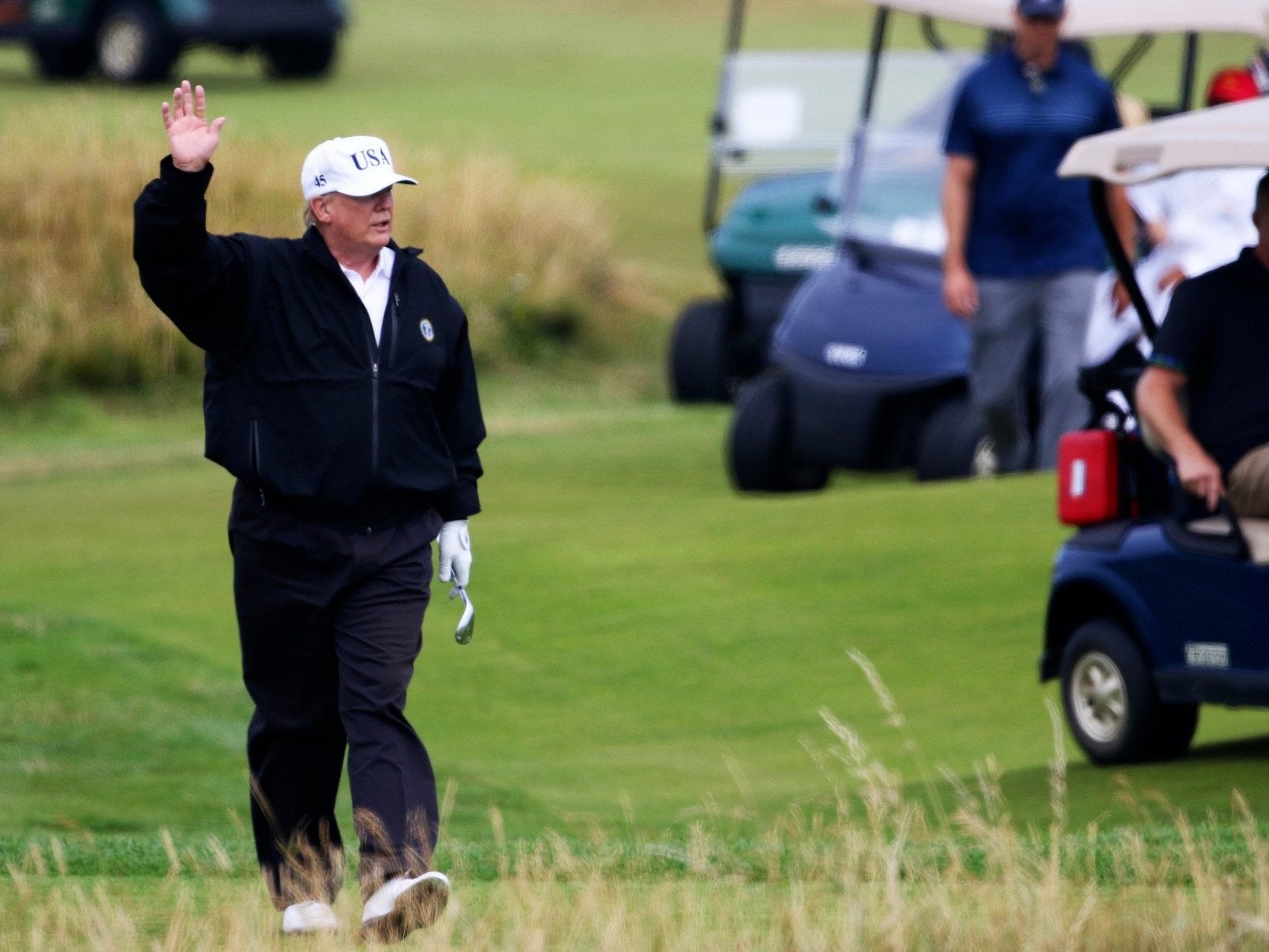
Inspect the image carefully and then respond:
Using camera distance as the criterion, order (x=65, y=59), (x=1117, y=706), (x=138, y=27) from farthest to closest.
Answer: (x=65, y=59)
(x=138, y=27)
(x=1117, y=706)

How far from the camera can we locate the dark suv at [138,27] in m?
26.3

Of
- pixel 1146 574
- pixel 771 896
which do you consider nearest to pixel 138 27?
pixel 1146 574

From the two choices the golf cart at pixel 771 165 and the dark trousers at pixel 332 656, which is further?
the golf cart at pixel 771 165

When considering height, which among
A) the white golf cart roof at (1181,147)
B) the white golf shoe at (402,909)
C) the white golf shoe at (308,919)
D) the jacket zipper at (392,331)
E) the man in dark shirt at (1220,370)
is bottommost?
the white golf shoe at (308,919)

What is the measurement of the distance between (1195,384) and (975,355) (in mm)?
3193

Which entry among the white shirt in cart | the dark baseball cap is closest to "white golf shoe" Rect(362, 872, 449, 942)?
the white shirt in cart

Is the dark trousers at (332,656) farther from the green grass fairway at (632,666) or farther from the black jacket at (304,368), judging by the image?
the green grass fairway at (632,666)

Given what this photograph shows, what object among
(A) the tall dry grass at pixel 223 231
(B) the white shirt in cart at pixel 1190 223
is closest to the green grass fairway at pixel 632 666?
(B) the white shirt in cart at pixel 1190 223

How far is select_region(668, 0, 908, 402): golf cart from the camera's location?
13625 mm

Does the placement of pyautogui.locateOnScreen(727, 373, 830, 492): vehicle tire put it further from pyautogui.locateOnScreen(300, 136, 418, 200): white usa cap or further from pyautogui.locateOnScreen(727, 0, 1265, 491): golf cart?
pyautogui.locateOnScreen(300, 136, 418, 200): white usa cap

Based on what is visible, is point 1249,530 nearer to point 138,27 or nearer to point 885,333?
point 885,333

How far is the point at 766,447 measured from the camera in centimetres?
1141

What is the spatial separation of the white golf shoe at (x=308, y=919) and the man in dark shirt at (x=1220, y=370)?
8.38ft

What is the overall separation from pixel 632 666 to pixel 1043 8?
280cm
